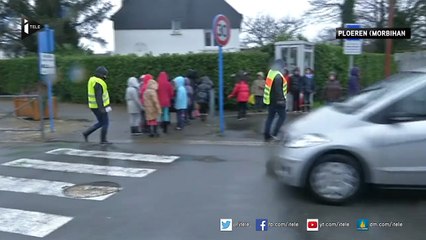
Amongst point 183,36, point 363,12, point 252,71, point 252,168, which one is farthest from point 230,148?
point 363,12

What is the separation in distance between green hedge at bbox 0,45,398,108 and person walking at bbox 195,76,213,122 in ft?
8.84

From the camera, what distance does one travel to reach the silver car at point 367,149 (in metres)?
5.41

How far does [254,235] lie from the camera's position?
4.69 m

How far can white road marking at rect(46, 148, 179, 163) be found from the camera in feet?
27.8

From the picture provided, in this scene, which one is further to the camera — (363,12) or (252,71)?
(363,12)

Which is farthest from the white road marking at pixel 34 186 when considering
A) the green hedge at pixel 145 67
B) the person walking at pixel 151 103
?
the green hedge at pixel 145 67

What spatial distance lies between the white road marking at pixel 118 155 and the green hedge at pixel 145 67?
8.08 m

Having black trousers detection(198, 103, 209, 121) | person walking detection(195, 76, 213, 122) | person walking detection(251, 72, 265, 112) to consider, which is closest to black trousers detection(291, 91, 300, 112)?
person walking detection(251, 72, 265, 112)

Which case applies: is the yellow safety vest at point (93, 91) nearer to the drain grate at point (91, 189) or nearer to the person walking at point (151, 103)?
the person walking at point (151, 103)

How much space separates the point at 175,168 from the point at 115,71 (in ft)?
41.5

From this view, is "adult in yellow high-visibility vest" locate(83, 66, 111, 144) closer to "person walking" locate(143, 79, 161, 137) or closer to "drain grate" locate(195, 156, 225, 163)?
"person walking" locate(143, 79, 161, 137)

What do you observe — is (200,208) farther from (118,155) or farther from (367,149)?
(118,155)

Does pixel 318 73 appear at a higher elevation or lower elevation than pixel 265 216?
higher

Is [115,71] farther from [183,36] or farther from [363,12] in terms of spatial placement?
[363,12]
